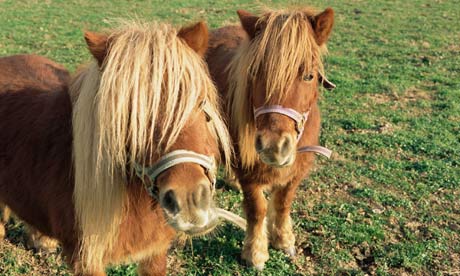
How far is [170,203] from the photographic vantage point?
180 cm

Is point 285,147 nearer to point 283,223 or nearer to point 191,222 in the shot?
point 191,222

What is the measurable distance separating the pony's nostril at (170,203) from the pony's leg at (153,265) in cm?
126

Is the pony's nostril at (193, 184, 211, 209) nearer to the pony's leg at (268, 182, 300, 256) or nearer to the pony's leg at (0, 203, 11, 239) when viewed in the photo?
the pony's leg at (268, 182, 300, 256)

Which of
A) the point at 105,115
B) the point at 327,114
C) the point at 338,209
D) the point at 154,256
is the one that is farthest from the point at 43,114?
the point at 327,114

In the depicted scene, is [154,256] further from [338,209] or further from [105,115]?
[338,209]

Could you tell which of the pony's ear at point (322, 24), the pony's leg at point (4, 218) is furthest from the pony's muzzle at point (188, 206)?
the pony's leg at point (4, 218)

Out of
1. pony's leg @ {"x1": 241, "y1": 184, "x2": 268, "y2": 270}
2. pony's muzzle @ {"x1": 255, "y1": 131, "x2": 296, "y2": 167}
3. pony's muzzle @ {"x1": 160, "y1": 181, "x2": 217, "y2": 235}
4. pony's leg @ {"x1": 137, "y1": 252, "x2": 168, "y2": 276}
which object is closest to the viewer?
pony's muzzle @ {"x1": 160, "y1": 181, "x2": 217, "y2": 235}

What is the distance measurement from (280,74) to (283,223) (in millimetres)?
1637

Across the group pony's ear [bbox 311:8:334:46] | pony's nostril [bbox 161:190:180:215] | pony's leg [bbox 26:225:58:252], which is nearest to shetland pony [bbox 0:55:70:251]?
pony's leg [bbox 26:225:58:252]

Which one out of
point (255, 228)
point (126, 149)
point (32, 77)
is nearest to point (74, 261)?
point (126, 149)

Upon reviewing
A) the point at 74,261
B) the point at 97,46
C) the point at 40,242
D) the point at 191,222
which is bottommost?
the point at 40,242

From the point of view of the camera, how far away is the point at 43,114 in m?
2.71

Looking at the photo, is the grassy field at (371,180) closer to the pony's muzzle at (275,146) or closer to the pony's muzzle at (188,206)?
the pony's muzzle at (275,146)

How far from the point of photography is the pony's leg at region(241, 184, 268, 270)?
147 inches
